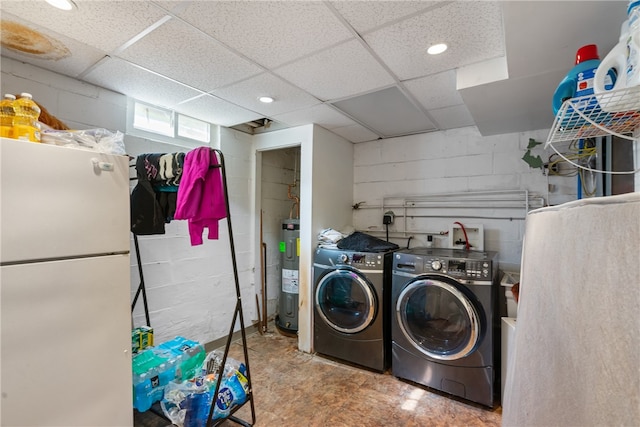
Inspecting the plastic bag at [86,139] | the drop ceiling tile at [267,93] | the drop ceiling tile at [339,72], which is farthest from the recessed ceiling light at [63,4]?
the drop ceiling tile at [339,72]

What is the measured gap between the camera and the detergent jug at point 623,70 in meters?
0.76

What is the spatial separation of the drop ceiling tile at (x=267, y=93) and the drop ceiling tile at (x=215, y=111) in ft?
0.32

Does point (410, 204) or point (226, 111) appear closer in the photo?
point (226, 111)

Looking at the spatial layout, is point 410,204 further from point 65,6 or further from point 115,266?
point 65,6

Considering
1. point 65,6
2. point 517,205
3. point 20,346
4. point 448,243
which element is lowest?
point 20,346

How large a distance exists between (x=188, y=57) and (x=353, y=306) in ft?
7.37

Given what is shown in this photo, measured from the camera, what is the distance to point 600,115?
3.20ft

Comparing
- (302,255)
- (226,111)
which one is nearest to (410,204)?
(302,255)

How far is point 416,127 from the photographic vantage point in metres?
2.80

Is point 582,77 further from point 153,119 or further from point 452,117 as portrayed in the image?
point 153,119

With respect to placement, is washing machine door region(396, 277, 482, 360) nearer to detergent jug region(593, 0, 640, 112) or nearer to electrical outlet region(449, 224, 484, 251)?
electrical outlet region(449, 224, 484, 251)

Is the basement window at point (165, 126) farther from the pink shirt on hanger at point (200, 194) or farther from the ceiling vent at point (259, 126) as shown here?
the pink shirt on hanger at point (200, 194)

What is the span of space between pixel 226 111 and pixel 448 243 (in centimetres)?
248

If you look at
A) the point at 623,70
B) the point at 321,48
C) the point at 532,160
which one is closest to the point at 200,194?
the point at 321,48
